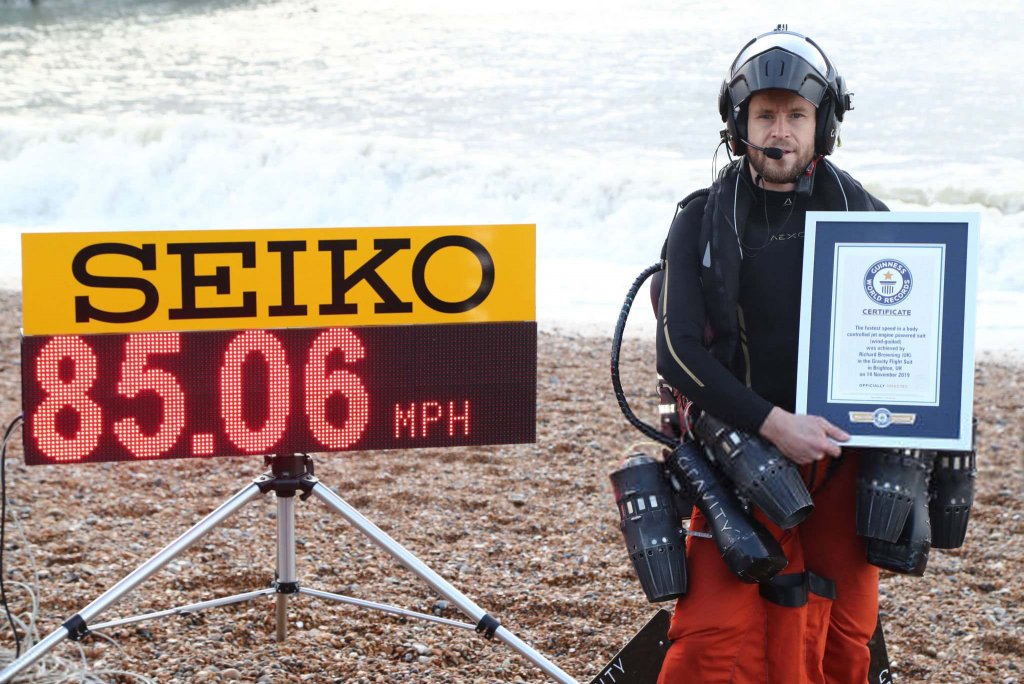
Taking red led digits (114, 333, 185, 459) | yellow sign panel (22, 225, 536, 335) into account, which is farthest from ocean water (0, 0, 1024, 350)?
red led digits (114, 333, 185, 459)

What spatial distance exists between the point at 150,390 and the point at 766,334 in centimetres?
178

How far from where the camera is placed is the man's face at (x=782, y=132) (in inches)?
120

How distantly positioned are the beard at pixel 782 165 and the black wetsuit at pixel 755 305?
0.19ft

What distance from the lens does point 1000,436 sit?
7.46 m

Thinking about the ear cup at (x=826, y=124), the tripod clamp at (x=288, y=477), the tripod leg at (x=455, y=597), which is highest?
the ear cup at (x=826, y=124)

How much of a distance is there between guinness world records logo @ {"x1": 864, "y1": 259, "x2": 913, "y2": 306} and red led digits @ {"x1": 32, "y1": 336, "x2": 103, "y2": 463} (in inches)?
85.1

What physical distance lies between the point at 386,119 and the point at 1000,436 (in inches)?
881

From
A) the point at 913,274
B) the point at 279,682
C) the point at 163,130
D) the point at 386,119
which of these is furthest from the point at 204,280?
the point at 386,119

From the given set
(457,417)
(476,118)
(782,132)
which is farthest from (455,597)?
(476,118)

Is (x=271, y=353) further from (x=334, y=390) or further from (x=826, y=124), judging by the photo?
(x=826, y=124)

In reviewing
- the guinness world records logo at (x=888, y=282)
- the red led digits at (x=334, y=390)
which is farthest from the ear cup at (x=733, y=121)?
the red led digits at (x=334, y=390)

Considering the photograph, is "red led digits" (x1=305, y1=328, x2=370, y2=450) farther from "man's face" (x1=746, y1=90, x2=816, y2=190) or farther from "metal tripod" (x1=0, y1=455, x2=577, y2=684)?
"man's face" (x1=746, y1=90, x2=816, y2=190)

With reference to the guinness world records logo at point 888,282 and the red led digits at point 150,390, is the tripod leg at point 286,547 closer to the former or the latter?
the red led digits at point 150,390

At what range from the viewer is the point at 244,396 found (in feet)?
11.8
